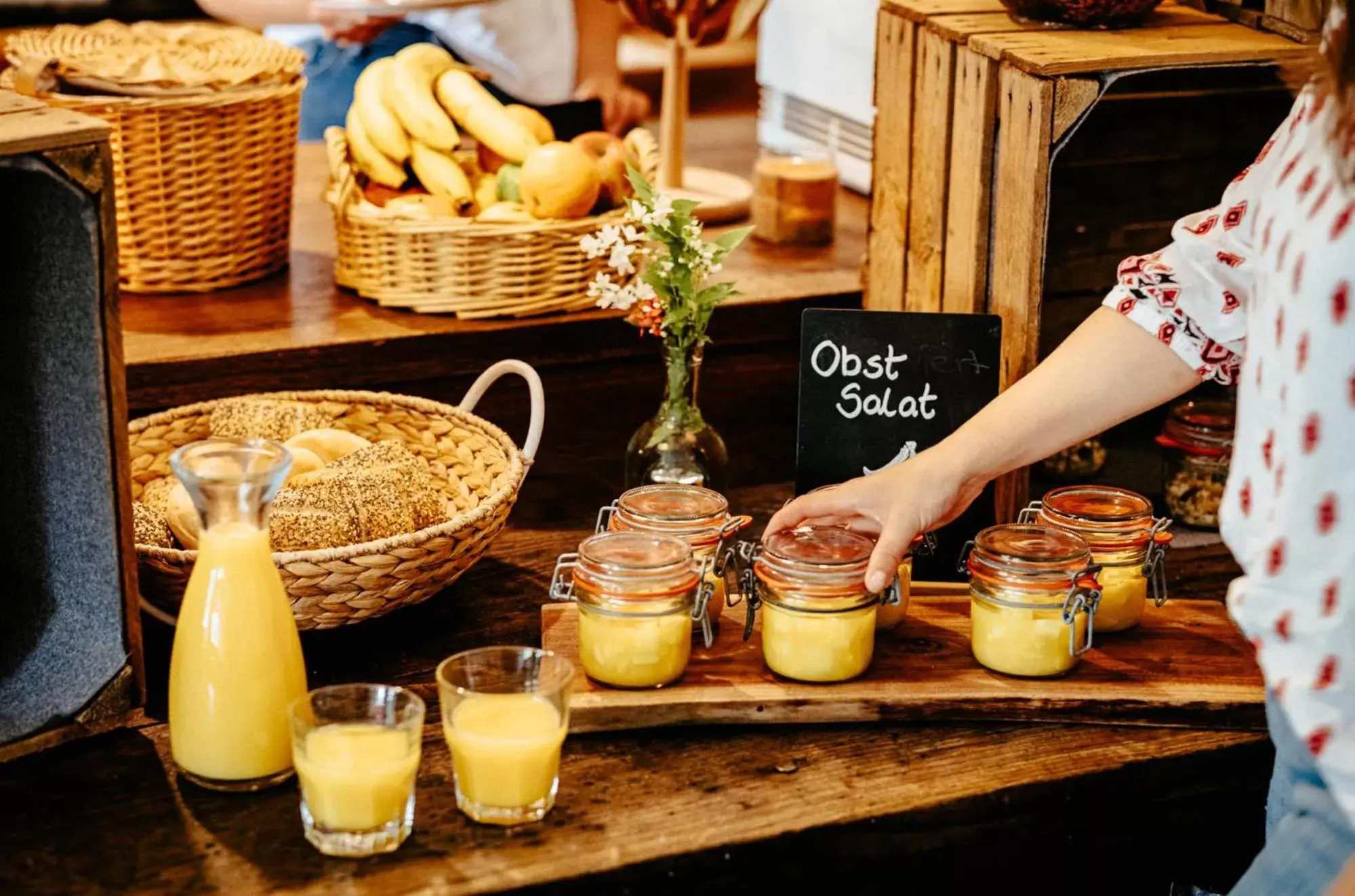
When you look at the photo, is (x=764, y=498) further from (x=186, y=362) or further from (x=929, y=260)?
(x=186, y=362)

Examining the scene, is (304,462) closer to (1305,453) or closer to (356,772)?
(356,772)

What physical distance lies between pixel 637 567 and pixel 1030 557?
14.7 inches

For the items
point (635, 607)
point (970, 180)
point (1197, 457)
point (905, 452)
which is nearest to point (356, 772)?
point (635, 607)

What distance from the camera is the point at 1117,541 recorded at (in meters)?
1.62

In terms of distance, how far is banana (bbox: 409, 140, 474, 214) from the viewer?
2326mm

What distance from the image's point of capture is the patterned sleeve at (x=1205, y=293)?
56.4 inches

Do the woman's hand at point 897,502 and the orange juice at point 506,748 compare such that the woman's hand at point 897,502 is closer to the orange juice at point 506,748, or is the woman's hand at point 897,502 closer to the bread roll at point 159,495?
the orange juice at point 506,748

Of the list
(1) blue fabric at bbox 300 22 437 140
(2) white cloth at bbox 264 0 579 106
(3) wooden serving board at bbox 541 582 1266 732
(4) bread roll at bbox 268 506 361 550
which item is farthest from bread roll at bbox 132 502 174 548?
(2) white cloth at bbox 264 0 579 106

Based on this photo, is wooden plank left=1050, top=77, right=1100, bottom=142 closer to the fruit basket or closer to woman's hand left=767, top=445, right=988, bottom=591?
woman's hand left=767, top=445, right=988, bottom=591

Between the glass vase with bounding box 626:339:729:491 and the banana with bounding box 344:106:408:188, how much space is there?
0.66 meters

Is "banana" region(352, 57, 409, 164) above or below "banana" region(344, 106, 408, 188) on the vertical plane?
above

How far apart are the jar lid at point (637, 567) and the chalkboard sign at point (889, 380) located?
379 millimetres

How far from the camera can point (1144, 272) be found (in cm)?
149

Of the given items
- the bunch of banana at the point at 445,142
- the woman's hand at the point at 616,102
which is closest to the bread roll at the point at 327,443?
the bunch of banana at the point at 445,142
